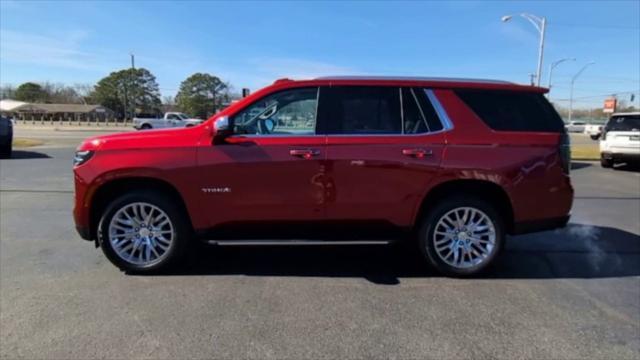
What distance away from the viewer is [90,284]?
4668 mm

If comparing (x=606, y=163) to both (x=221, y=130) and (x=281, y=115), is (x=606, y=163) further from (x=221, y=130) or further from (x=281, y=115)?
(x=221, y=130)

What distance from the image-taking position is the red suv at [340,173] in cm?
477

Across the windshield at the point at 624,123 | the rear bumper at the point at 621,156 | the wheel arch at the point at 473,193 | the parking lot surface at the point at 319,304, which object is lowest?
the parking lot surface at the point at 319,304

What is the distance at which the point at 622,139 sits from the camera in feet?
48.9

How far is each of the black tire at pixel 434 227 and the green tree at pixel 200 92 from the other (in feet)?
328

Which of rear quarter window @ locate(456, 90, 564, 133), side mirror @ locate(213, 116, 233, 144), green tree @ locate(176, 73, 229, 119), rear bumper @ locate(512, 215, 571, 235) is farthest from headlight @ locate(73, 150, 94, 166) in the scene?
green tree @ locate(176, 73, 229, 119)

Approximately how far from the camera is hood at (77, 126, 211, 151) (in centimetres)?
478

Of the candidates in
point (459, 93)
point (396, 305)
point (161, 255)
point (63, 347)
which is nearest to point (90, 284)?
point (161, 255)

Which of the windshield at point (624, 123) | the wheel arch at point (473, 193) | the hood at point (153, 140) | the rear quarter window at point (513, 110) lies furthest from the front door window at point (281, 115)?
the windshield at point (624, 123)

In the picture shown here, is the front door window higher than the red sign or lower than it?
lower

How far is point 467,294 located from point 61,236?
4934mm

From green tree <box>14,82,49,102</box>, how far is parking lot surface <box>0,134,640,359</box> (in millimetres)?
140812

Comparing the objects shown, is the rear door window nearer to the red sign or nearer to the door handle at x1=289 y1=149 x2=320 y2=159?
the door handle at x1=289 y1=149 x2=320 y2=159

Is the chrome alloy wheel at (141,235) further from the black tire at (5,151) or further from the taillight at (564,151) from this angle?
the black tire at (5,151)
